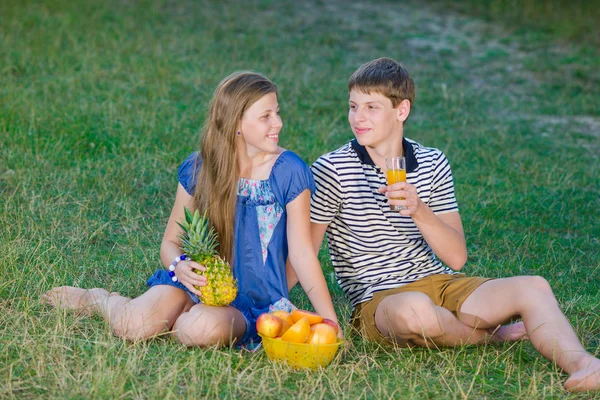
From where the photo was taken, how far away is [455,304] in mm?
4176

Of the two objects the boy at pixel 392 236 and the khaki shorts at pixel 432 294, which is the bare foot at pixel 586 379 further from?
the khaki shorts at pixel 432 294

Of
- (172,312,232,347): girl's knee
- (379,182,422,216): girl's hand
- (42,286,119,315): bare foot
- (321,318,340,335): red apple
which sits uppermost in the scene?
(379,182,422,216): girl's hand

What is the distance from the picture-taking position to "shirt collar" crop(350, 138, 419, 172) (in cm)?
442

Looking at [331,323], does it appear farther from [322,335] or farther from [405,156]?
[405,156]

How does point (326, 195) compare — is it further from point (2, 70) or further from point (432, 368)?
point (2, 70)

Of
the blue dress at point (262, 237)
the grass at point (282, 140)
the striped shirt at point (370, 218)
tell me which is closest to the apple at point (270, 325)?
the grass at point (282, 140)

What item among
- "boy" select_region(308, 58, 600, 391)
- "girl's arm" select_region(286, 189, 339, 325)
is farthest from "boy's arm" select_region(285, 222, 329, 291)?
"girl's arm" select_region(286, 189, 339, 325)

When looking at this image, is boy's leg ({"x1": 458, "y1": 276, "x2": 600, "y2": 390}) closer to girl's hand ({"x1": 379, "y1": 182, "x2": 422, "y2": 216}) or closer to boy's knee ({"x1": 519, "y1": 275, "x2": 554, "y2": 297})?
boy's knee ({"x1": 519, "y1": 275, "x2": 554, "y2": 297})

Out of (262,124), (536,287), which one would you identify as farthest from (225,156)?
(536,287)

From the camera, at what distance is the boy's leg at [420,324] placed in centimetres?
399

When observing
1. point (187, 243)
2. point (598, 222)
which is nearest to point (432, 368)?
point (187, 243)

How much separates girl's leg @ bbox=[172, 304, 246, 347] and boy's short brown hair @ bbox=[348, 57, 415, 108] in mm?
1325

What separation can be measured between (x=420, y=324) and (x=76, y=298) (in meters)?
1.79

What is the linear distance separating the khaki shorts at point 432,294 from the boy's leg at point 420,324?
58mm
